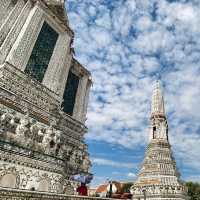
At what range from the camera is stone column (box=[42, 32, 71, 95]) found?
34312mm

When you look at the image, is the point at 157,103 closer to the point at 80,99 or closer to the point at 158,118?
the point at 158,118

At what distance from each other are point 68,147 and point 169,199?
1522cm

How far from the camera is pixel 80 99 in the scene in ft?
142

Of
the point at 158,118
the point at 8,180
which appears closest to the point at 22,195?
the point at 8,180

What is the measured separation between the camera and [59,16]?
39812 mm

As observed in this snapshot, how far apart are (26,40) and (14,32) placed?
1.75 meters

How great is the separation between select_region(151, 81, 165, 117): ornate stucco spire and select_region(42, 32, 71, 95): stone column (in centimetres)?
1641

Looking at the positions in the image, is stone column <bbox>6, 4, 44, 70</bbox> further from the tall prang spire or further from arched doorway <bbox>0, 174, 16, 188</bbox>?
the tall prang spire

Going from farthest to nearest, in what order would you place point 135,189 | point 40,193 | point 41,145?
1. point 135,189
2. point 41,145
3. point 40,193

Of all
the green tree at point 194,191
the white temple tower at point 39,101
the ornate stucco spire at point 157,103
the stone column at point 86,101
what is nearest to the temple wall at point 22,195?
the white temple tower at point 39,101

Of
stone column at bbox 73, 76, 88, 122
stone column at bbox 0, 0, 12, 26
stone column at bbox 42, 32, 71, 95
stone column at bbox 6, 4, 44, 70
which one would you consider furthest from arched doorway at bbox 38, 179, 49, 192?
stone column at bbox 0, 0, 12, 26

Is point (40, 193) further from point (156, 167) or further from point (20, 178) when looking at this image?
point (156, 167)

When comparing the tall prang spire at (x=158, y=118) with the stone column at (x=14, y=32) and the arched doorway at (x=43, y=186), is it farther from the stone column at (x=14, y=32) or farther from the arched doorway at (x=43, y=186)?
the stone column at (x=14, y=32)

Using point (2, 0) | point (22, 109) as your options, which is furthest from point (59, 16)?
point (22, 109)
